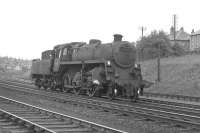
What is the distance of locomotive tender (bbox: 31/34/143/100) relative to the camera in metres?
20.6

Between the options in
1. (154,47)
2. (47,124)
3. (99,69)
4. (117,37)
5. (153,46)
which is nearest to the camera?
(47,124)

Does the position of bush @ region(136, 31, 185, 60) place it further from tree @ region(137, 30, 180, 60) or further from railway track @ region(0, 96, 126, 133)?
railway track @ region(0, 96, 126, 133)

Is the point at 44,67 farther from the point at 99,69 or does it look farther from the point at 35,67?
the point at 99,69

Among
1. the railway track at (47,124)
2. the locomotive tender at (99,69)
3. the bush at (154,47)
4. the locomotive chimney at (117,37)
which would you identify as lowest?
the railway track at (47,124)

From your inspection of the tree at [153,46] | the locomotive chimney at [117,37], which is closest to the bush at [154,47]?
the tree at [153,46]

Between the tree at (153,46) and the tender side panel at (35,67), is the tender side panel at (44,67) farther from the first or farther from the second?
the tree at (153,46)

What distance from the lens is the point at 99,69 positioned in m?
21.3

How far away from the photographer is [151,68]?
150ft

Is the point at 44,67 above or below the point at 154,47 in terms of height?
below

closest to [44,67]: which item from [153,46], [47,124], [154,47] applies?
[47,124]

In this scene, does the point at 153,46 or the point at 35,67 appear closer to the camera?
the point at 35,67

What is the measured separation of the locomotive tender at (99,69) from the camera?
67.5 feet

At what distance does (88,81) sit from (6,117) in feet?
31.8

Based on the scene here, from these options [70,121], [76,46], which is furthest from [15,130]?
[76,46]
